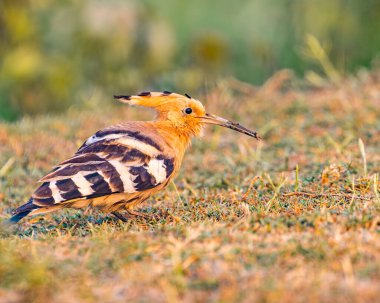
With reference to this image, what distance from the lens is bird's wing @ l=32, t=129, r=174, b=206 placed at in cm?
350

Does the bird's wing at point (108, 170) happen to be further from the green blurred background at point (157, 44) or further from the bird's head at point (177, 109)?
the green blurred background at point (157, 44)

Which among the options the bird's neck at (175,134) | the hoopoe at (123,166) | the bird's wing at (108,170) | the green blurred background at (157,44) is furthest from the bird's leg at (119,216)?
the green blurred background at (157,44)

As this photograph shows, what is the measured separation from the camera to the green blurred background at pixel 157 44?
7094mm

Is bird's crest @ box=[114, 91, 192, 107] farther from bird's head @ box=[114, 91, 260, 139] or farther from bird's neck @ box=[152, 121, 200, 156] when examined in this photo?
bird's neck @ box=[152, 121, 200, 156]

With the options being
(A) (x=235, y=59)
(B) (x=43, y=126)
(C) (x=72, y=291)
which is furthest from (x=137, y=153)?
(A) (x=235, y=59)

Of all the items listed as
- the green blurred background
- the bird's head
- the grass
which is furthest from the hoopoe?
the green blurred background

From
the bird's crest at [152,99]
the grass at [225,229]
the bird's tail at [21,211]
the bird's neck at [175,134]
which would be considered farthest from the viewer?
the bird's crest at [152,99]

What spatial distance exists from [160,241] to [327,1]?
19.9ft

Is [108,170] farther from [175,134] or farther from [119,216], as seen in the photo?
[175,134]

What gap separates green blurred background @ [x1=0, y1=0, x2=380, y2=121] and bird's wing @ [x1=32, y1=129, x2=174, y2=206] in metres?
2.86

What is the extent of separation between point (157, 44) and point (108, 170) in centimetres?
406

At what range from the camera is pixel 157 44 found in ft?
24.7

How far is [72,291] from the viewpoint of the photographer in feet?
7.91

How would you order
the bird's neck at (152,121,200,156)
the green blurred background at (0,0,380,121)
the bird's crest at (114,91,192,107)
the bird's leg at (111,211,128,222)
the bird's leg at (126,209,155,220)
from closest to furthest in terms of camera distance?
the bird's leg at (126,209,155,220)
the bird's leg at (111,211,128,222)
the bird's neck at (152,121,200,156)
the bird's crest at (114,91,192,107)
the green blurred background at (0,0,380,121)
